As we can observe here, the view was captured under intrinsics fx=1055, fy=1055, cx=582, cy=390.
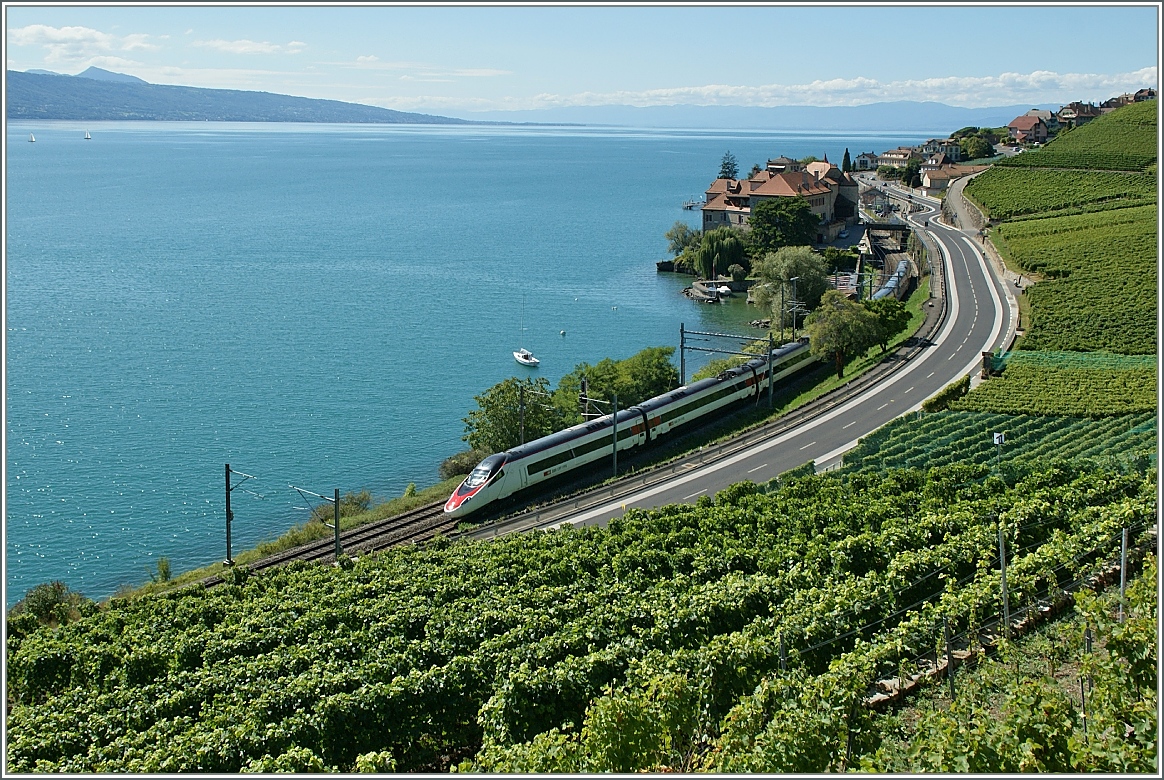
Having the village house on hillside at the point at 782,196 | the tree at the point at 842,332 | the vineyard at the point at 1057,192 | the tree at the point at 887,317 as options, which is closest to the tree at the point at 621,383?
the tree at the point at 842,332

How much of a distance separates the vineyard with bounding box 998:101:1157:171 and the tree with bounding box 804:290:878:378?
5514 centimetres

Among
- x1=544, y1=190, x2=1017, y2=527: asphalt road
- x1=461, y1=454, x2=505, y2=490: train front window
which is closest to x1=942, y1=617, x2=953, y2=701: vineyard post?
x1=544, y1=190, x2=1017, y2=527: asphalt road

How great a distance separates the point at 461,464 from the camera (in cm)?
3684

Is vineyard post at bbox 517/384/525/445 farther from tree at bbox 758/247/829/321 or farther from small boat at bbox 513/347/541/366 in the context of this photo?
tree at bbox 758/247/829/321

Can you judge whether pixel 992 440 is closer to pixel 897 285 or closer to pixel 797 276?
pixel 897 285

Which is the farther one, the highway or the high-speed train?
the high-speed train

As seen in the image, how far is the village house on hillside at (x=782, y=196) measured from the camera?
286 ft

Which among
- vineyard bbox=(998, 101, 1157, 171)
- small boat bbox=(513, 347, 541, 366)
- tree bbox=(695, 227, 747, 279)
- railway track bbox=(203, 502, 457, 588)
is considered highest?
vineyard bbox=(998, 101, 1157, 171)

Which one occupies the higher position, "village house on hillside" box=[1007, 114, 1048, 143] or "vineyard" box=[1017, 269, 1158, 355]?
"village house on hillside" box=[1007, 114, 1048, 143]

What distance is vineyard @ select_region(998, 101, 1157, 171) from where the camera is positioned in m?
89.8

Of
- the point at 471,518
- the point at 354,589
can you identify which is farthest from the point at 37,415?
the point at 354,589

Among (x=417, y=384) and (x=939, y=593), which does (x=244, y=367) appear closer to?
(x=417, y=384)

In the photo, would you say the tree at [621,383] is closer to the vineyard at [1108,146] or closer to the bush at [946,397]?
the bush at [946,397]

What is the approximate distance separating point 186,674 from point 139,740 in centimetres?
230
